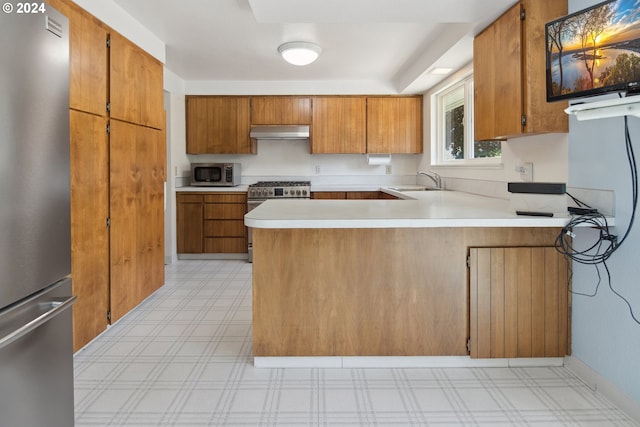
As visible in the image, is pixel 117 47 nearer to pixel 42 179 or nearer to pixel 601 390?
pixel 42 179

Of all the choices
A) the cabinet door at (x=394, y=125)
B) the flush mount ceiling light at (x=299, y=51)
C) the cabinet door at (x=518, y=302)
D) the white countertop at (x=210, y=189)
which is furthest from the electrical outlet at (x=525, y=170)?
the white countertop at (x=210, y=189)

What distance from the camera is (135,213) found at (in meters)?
3.08

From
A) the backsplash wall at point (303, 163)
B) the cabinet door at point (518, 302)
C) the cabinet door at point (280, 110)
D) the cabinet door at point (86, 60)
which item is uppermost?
the cabinet door at point (280, 110)

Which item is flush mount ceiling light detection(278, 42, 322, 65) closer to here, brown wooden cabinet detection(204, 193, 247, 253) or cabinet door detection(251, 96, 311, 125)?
cabinet door detection(251, 96, 311, 125)

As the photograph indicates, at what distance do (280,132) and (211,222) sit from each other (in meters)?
1.43

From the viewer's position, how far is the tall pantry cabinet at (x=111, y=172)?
2.35 m

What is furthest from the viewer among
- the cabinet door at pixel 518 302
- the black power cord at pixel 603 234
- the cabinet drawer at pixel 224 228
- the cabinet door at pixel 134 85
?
the cabinet drawer at pixel 224 228

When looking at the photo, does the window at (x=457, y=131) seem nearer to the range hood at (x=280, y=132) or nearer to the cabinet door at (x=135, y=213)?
the range hood at (x=280, y=132)

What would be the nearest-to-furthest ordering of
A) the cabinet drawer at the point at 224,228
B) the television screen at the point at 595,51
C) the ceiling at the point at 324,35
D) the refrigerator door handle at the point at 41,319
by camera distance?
the refrigerator door handle at the point at 41,319, the television screen at the point at 595,51, the ceiling at the point at 324,35, the cabinet drawer at the point at 224,228

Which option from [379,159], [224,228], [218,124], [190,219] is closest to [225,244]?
[224,228]

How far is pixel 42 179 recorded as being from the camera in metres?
1.13

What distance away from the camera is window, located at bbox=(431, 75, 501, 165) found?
370 cm

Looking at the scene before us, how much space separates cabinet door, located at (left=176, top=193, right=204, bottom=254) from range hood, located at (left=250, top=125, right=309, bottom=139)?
1075 millimetres

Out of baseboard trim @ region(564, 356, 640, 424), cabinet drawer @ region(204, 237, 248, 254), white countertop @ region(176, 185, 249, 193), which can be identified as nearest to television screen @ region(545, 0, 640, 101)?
baseboard trim @ region(564, 356, 640, 424)
